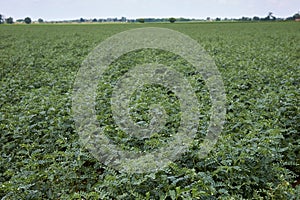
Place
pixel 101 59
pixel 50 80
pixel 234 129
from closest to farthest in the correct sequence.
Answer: pixel 234 129 → pixel 50 80 → pixel 101 59

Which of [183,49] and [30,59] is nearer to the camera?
[30,59]

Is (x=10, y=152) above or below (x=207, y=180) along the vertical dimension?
below

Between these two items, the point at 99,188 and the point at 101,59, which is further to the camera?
the point at 101,59

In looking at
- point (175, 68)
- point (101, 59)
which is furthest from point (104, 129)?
point (101, 59)

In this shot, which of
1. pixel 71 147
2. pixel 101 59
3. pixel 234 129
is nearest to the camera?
pixel 71 147

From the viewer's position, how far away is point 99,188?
330cm

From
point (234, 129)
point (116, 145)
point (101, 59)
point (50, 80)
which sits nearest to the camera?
point (116, 145)

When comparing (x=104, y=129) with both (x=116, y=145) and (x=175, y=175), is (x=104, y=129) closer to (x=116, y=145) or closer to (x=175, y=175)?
(x=116, y=145)

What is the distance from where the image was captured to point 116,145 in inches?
160

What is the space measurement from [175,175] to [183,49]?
33.9ft

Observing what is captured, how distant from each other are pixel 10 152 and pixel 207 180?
2985mm

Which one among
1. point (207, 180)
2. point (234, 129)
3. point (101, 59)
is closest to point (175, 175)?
point (207, 180)

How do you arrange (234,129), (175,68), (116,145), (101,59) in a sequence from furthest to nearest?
(101,59) → (175,68) → (234,129) → (116,145)

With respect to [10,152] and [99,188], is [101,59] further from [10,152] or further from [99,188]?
[99,188]
